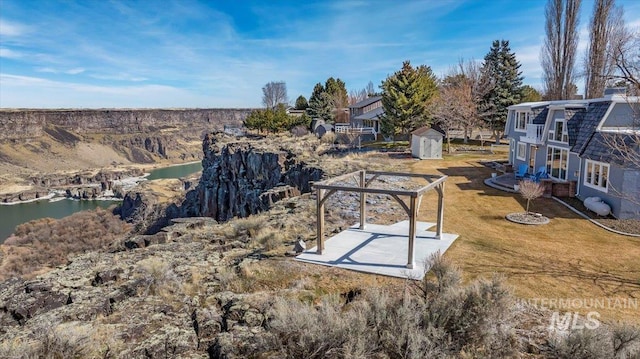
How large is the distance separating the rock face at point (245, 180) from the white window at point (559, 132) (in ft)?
43.2

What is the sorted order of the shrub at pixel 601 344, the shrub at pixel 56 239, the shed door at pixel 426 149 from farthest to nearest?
1. the shrub at pixel 56 239
2. the shed door at pixel 426 149
3. the shrub at pixel 601 344

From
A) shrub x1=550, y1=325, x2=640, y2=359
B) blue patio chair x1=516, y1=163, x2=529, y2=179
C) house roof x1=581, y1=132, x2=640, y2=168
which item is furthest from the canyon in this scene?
shrub x1=550, y1=325, x2=640, y2=359

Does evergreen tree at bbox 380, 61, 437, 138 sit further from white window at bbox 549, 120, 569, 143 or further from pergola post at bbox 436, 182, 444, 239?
pergola post at bbox 436, 182, 444, 239

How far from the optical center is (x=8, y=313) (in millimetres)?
8555

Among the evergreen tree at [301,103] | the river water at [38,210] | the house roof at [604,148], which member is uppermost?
the evergreen tree at [301,103]

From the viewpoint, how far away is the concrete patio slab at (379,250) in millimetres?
9664

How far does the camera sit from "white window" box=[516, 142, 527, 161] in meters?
24.0

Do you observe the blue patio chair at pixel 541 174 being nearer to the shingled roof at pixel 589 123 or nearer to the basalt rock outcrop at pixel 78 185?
the shingled roof at pixel 589 123

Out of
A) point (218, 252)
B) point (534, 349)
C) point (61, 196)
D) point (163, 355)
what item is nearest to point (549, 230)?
point (534, 349)

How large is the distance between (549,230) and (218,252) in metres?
11.3

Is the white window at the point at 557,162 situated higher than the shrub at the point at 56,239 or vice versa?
the white window at the point at 557,162

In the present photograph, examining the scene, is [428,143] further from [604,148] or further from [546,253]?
[546,253]

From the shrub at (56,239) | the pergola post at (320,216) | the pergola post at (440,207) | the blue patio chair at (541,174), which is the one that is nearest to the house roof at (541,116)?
the blue patio chair at (541,174)

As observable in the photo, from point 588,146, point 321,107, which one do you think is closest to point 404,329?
point 588,146
